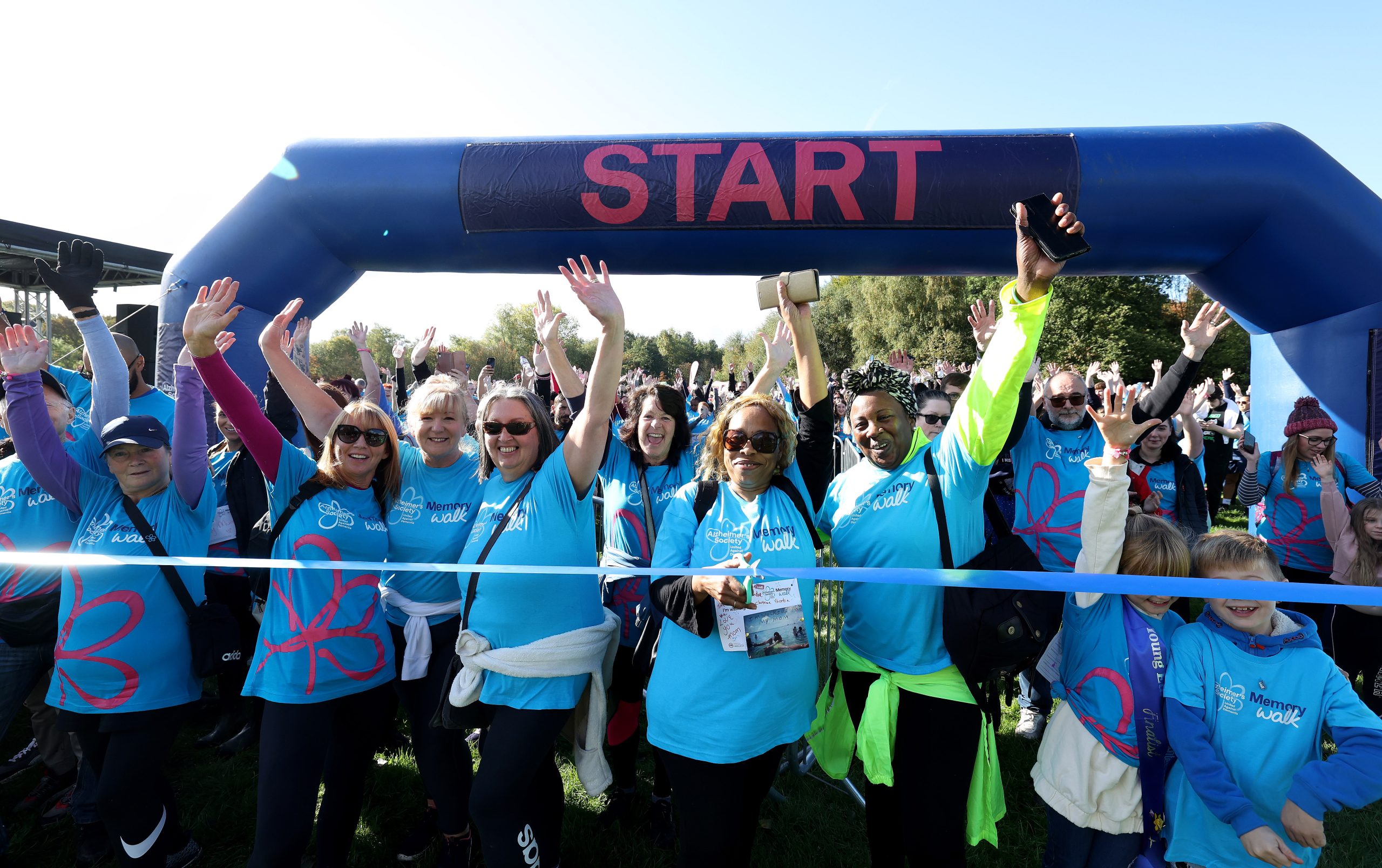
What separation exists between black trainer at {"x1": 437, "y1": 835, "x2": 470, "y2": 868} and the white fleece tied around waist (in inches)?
28.1

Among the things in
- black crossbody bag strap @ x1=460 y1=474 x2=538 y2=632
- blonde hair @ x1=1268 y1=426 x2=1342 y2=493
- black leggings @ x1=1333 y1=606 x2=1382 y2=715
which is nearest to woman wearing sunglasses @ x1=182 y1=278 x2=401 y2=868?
black crossbody bag strap @ x1=460 y1=474 x2=538 y2=632

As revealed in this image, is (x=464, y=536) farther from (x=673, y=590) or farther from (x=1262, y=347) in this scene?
(x=1262, y=347)

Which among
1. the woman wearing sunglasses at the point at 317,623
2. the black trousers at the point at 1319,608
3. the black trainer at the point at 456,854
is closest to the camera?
the woman wearing sunglasses at the point at 317,623

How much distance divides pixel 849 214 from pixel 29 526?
15.5 ft

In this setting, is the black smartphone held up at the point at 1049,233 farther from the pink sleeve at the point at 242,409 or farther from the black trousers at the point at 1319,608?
the black trousers at the point at 1319,608

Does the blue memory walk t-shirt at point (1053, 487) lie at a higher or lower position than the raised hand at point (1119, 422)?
lower

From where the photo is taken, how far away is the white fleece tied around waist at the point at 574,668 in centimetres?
216

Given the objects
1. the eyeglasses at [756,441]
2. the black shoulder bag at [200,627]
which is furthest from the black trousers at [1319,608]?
the black shoulder bag at [200,627]

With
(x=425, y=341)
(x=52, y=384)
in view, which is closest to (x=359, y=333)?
(x=425, y=341)

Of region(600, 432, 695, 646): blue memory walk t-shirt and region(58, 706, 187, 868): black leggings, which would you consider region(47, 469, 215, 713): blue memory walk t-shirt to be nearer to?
region(58, 706, 187, 868): black leggings

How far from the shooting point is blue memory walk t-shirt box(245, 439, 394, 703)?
2.28m

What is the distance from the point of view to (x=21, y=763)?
348 centimetres

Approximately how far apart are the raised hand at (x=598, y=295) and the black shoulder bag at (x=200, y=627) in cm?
184

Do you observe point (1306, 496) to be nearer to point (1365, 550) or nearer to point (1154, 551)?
point (1365, 550)
